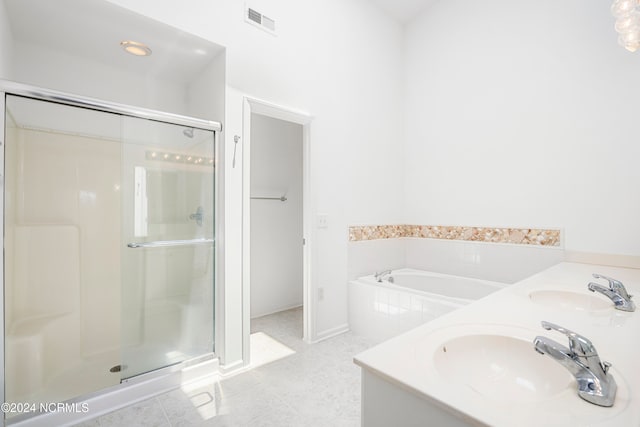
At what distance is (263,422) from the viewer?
166 cm

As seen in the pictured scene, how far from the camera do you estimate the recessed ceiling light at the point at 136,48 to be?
211 cm

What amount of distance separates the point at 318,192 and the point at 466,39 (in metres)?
2.15

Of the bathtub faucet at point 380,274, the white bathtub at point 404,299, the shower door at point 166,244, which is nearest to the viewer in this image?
the shower door at point 166,244

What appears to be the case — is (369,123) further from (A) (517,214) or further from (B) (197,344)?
(B) (197,344)

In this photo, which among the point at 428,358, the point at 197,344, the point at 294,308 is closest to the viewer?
the point at 428,358

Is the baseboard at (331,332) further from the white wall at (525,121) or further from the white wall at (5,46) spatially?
the white wall at (5,46)

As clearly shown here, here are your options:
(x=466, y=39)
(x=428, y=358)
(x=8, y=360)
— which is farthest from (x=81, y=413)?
(x=466, y=39)

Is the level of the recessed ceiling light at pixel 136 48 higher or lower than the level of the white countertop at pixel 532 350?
higher

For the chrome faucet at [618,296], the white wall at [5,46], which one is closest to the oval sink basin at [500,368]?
the chrome faucet at [618,296]

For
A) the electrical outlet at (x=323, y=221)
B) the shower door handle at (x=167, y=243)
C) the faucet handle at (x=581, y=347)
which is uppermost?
the electrical outlet at (x=323, y=221)

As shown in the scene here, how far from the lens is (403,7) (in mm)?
3305

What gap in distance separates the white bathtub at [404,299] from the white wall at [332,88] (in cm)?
18

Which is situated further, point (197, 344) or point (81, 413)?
point (197, 344)

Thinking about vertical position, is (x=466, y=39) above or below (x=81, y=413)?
above
